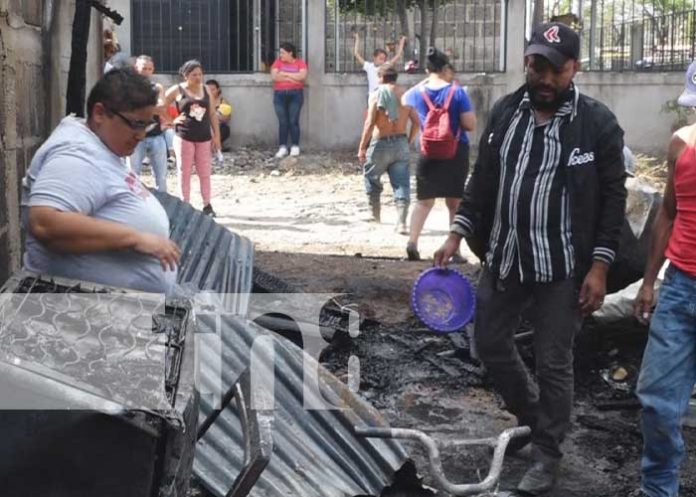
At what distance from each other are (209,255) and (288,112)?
1121 centimetres

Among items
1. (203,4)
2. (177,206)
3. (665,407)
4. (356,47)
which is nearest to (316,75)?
(356,47)

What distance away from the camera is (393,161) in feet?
36.8

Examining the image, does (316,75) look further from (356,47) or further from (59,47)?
(59,47)

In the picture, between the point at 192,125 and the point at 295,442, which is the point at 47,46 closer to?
the point at 295,442

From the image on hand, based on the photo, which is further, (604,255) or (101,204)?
(604,255)

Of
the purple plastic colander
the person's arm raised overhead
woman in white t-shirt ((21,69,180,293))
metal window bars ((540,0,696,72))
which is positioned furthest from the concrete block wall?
metal window bars ((540,0,696,72))

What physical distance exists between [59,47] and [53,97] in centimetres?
38

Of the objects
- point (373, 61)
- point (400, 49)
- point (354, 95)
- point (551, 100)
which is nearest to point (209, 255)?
point (551, 100)

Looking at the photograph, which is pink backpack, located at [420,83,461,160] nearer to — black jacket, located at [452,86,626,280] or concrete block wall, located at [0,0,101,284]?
concrete block wall, located at [0,0,101,284]

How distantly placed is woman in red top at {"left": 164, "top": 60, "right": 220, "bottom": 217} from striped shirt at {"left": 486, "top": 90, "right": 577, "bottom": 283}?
23.9ft

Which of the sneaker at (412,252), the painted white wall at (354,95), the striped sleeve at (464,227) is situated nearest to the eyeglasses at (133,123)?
the striped sleeve at (464,227)

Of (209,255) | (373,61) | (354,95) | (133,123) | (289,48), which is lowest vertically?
(209,255)

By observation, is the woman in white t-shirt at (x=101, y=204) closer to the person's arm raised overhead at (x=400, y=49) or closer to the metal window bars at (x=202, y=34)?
the person's arm raised overhead at (x=400, y=49)

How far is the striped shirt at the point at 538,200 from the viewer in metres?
4.64
